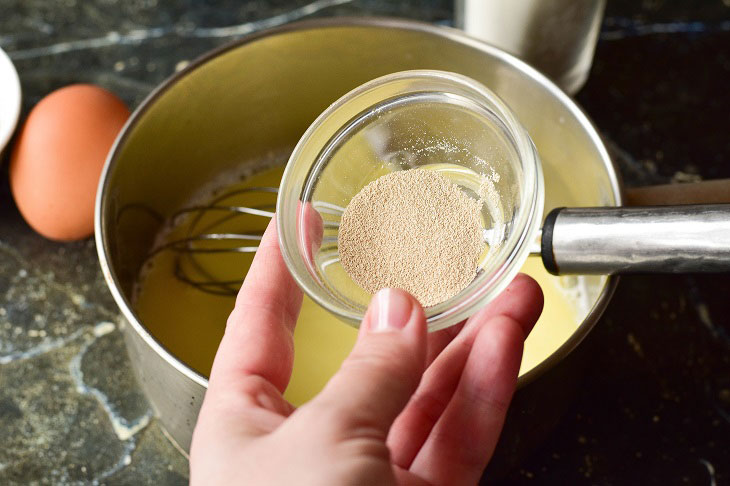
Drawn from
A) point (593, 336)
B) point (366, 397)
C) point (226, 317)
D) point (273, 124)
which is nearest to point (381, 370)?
point (366, 397)

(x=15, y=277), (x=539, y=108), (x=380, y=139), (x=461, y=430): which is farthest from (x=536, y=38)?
(x=15, y=277)

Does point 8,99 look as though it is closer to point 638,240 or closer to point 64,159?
point 64,159

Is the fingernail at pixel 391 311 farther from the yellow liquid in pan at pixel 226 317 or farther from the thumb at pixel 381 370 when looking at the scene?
the yellow liquid in pan at pixel 226 317

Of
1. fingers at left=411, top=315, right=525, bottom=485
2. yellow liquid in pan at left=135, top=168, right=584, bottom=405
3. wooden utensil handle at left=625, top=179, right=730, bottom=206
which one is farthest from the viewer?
yellow liquid in pan at left=135, top=168, right=584, bottom=405

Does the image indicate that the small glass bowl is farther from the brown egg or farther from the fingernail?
the brown egg

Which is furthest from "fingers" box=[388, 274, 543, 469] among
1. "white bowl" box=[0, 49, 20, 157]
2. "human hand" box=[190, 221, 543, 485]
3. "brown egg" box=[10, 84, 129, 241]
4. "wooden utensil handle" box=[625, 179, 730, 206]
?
"white bowl" box=[0, 49, 20, 157]

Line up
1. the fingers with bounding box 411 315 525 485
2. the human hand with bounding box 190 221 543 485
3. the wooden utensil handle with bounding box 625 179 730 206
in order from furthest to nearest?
the wooden utensil handle with bounding box 625 179 730 206, the fingers with bounding box 411 315 525 485, the human hand with bounding box 190 221 543 485

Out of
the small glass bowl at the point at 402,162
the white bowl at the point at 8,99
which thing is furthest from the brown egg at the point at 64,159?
the small glass bowl at the point at 402,162

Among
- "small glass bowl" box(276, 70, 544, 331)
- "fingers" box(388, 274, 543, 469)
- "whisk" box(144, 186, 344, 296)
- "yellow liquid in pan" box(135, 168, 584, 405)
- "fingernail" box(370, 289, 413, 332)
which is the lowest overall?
"yellow liquid in pan" box(135, 168, 584, 405)
